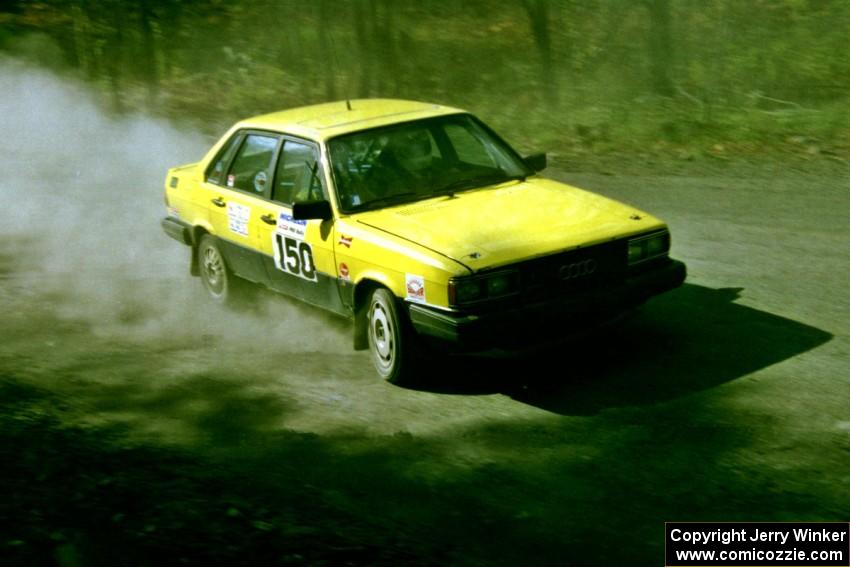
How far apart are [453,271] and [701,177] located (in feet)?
22.5

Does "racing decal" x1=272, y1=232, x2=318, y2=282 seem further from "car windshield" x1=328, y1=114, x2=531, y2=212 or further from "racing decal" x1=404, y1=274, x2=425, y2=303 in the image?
"racing decal" x1=404, y1=274, x2=425, y2=303

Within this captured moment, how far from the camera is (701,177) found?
41.5 ft

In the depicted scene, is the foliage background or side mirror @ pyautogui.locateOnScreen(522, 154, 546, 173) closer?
side mirror @ pyautogui.locateOnScreen(522, 154, 546, 173)

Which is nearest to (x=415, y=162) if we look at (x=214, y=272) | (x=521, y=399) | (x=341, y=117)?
(x=341, y=117)

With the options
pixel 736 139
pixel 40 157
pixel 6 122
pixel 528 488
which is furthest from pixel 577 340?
pixel 6 122

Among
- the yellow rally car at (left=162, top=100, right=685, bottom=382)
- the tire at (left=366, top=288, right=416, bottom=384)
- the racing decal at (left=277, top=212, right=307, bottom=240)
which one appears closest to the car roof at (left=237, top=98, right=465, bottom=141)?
the yellow rally car at (left=162, top=100, right=685, bottom=382)

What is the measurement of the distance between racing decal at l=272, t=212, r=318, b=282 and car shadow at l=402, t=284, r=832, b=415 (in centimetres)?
118

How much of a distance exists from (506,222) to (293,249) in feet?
5.50

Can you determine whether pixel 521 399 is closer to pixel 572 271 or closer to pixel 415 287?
pixel 572 271

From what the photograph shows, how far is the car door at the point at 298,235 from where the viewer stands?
766 centimetres

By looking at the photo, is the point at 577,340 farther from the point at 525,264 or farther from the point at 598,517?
the point at 598,517

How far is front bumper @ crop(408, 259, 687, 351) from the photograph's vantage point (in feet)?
21.6

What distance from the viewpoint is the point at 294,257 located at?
798cm

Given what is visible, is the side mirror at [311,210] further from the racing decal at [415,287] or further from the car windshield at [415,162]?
the racing decal at [415,287]
